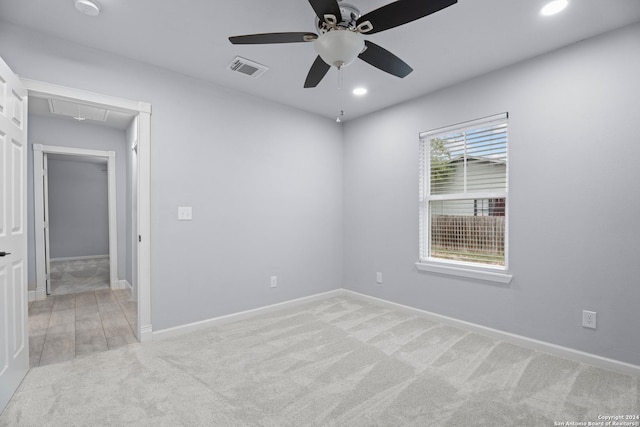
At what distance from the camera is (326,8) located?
1.53 meters

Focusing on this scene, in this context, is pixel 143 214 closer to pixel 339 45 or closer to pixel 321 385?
pixel 321 385

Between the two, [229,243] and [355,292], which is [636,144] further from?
[229,243]

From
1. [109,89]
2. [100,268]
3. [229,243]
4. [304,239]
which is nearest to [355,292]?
[304,239]

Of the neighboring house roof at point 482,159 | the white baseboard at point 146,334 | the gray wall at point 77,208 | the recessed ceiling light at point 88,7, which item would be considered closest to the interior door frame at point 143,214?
the white baseboard at point 146,334

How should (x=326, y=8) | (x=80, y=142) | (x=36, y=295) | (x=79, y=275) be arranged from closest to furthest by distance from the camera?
(x=326, y=8)
(x=36, y=295)
(x=80, y=142)
(x=79, y=275)

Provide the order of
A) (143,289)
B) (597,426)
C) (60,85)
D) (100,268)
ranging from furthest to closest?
1. (100,268)
2. (143,289)
3. (60,85)
4. (597,426)

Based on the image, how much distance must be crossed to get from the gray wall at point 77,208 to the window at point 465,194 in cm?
738

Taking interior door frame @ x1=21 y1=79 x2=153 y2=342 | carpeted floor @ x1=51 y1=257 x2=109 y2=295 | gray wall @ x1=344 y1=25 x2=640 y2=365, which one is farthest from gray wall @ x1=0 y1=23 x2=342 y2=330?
carpeted floor @ x1=51 y1=257 x2=109 y2=295

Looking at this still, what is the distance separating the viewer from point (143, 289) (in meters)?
2.82

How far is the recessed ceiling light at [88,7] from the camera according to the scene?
1975 millimetres

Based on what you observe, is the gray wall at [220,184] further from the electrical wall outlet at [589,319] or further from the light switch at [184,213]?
the electrical wall outlet at [589,319]

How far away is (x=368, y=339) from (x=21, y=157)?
3086 mm

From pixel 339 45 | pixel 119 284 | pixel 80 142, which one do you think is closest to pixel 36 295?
pixel 119 284

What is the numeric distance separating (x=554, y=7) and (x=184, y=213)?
3334mm
